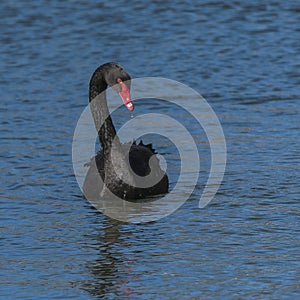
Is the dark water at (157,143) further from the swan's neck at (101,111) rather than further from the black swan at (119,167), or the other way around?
the swan's neck at (101,111)

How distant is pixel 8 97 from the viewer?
39.3 ft

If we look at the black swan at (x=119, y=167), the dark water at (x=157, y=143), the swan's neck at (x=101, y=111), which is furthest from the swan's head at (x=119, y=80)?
the dark water at (x=157, y=143)

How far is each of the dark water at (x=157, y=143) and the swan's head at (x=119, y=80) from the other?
3.11 feet

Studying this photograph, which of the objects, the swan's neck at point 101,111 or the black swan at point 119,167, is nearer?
the black swan at point 119,167

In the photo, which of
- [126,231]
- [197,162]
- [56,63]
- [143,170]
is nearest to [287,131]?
[197,162]

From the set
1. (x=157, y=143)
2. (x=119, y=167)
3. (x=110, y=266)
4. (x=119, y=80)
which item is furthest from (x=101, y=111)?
(x=110, y=266)

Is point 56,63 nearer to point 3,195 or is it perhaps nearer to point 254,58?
point 254,58

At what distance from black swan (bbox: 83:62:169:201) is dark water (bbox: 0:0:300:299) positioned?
0.82 ft

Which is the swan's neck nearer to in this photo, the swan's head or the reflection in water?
the swan's head

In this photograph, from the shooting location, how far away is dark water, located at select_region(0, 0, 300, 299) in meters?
6.62

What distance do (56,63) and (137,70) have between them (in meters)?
1.20

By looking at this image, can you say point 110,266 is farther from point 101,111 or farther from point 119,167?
point 101,111

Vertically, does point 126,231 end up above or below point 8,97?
above

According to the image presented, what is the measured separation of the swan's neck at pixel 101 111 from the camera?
8875mm
